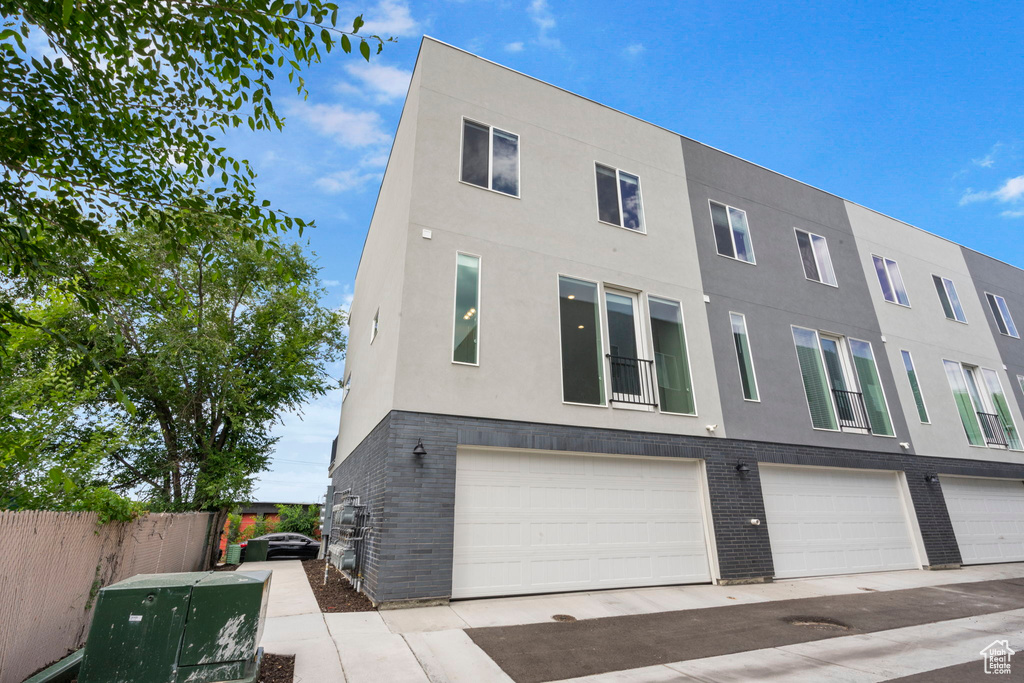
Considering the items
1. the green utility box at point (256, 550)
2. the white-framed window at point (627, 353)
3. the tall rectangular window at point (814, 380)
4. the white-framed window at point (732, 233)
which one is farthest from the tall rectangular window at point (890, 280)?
the green utility box at point (256, 550)

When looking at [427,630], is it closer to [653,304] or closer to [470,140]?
[653,304]

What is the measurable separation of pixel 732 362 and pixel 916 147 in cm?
1922

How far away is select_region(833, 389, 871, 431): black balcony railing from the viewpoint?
11.6 metres

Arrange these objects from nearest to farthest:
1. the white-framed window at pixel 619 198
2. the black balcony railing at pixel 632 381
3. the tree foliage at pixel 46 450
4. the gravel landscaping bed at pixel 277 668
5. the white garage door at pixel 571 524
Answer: the gravel landscaping bed at pixel 277 668
the tree foliage at pixel 46 450
the white garage door at pixel 571 524
the black balcony railing at pixel 632 381
the white-framed window at pixel 619 198

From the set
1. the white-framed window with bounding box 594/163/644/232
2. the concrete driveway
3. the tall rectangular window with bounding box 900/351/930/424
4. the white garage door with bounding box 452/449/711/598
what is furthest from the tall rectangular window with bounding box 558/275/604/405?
the tall rectangular window with bounding box 900/351/930/424

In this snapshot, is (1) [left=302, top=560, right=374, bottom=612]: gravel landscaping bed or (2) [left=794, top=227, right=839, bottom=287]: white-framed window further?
(2) [left=794, top=227, right=839, bottom=287]: white-framed window

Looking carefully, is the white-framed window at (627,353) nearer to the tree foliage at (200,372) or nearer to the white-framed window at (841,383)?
the white-framed window at (841,383)

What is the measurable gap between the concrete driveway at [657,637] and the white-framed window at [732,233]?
7.64m

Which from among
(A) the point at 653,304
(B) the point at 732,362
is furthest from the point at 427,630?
(B) the point at 732,362

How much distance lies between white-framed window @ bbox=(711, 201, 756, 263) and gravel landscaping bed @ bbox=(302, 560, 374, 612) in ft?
35.2

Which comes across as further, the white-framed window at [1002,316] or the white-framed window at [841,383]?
the white-framed window at [1002,316]

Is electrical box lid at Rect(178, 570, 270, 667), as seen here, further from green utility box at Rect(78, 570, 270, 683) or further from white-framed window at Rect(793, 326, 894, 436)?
white-framed window at Rect(793, 326, 894, 436)

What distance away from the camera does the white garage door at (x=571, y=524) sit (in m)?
7.30

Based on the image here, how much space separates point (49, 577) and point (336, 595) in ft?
14.0
